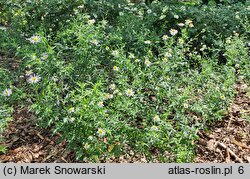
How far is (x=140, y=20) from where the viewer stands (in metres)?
4.38

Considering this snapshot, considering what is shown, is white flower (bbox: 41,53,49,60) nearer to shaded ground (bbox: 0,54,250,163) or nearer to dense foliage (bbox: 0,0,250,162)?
dense foliage (bbox: 0,0,250,162)

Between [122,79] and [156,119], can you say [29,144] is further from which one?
[156,119]

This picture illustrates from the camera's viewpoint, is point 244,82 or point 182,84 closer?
point 182,84

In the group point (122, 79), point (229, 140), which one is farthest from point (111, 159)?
point (229, 140)

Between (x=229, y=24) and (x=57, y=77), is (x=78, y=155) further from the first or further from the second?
(x=229, y=24)

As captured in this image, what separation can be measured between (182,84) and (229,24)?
57.2 inches

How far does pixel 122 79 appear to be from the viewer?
317 centimetres

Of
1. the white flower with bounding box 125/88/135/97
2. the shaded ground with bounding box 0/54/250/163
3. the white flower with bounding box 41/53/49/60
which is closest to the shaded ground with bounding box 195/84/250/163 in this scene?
the shaded ground with bounding box 0/54/250/163

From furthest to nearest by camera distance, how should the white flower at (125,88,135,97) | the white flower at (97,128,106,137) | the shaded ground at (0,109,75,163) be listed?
the shaded ground at (0,109,75,163), the white flower at (125,88,135,97), the white flower at (97,128,106,137)

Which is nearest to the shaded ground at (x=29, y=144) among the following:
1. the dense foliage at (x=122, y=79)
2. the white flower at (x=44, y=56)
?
the dense foliage at (x=122, y=79)

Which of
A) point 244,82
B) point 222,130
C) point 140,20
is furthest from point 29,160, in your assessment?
point 244,82

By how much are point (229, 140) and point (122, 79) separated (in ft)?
3.77

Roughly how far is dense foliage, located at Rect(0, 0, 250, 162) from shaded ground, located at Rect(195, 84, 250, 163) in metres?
0.12

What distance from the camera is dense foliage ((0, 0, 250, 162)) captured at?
109 inches
